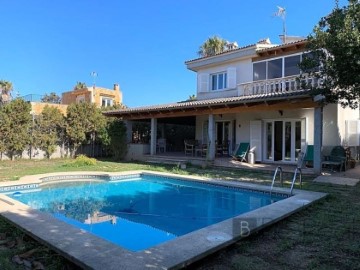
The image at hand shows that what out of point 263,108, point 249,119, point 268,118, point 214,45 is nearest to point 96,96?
point 214,45

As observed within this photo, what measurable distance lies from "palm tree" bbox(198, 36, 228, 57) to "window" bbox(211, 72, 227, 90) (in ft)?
47.4

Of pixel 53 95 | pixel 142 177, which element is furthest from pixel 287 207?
pixel 53 95

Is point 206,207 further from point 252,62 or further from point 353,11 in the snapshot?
point 252,62

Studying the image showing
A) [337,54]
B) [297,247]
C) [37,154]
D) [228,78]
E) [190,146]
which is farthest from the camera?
[37,154]

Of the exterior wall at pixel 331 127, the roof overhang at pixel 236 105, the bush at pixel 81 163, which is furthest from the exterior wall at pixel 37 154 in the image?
the exterior wall at pixel 331 127

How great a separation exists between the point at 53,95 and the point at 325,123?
5121 centimetres

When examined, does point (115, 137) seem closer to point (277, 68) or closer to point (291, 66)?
point (277, 68)

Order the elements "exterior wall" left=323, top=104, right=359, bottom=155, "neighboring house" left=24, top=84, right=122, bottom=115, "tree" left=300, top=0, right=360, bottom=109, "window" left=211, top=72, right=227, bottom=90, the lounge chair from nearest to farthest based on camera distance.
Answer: "tree" left=300, top=0, right=360, bottom=109
"exterior wall" left=323, top=104, right=359, bottom=155
the lounge chair
"window" left=211, top=72, right=227, bottom=90
"neighboring house" left=24, top=84, right=122, bottom=115

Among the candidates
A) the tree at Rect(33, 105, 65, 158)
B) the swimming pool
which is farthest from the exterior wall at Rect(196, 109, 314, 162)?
the tree at Rect(33, 105, 65, 158)

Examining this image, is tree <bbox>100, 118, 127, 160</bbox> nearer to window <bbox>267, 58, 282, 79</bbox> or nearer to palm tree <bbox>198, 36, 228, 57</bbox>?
window <bbox>267, 58, 282, 79</bbox>

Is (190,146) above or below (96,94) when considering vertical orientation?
below

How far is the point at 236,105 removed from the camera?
16469 mm

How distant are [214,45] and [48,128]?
71.2ft

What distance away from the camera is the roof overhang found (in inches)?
536
